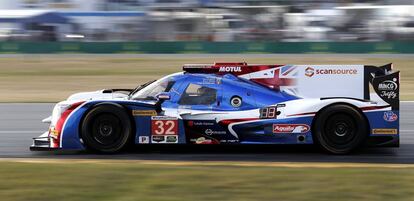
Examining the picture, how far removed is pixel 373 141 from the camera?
30.1 ft

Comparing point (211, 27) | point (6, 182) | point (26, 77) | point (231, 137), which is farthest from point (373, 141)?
point (211, 27)

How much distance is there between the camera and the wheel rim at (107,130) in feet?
30.2

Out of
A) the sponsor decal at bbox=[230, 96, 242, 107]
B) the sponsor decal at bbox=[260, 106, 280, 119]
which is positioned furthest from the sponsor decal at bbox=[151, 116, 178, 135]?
the sponsor decal at bbox=[260, 106, 280, 119]

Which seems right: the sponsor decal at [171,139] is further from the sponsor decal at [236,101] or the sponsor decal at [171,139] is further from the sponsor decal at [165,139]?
the sponsor decal at [236,101]

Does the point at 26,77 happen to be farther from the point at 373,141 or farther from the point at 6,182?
the point at 6,182

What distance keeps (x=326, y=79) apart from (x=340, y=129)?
26.0 inches

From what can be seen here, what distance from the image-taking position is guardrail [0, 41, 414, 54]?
Result: 27641 millimetres

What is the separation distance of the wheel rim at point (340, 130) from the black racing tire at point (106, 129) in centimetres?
248

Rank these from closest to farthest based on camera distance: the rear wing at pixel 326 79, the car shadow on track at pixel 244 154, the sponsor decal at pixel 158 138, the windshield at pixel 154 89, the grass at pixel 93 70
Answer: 1. the car shadow on track at pixel 244 154
2. the rear wing at pixel 326 79
3. the sponsor decal at pixel 158 138
4. the windshield at pixel 154 89
5. the grass at pixel 93 70

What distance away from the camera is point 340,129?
912 centimetres

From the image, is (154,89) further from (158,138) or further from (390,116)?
(390,116)

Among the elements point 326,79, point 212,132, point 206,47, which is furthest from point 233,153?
point 206,47

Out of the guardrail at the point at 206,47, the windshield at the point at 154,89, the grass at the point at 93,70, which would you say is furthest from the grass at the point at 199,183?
the guardrail at the point at 206,47

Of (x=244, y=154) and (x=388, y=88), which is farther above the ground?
(x=388, y=88)
